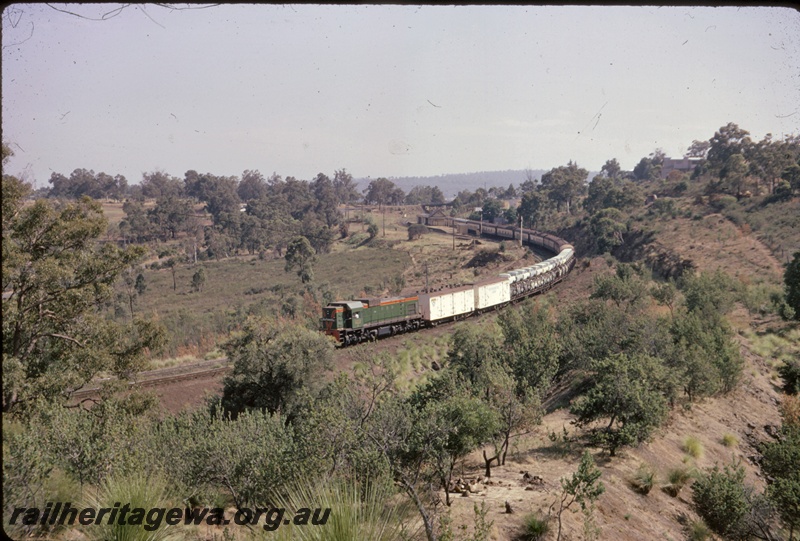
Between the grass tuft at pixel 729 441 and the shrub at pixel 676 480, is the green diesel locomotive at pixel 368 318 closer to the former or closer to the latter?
the grass tuft at pixel 729 441

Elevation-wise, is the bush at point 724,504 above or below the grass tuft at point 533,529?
below

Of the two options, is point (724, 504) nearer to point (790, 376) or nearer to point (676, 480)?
point (676, 480)

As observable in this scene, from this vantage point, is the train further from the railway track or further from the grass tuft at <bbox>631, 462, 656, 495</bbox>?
the grass tuft at <bbox>631, 462, 656, 495</bbox>

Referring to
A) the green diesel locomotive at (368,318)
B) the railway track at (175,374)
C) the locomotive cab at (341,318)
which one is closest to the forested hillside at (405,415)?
the railway track at (175,374)

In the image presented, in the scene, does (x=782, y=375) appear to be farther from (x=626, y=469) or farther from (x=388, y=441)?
(x=388, y=441)

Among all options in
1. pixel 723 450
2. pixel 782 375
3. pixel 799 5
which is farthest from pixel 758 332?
pixel 799 5

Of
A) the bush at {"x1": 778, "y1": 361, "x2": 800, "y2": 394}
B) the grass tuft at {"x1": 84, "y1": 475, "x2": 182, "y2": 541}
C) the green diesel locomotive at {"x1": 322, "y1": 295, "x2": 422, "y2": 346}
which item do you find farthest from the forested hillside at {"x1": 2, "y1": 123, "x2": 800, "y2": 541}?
the green diesel locomotive at {"x1": 322, "y1": 295, "x2": 422, "y2": 346}
